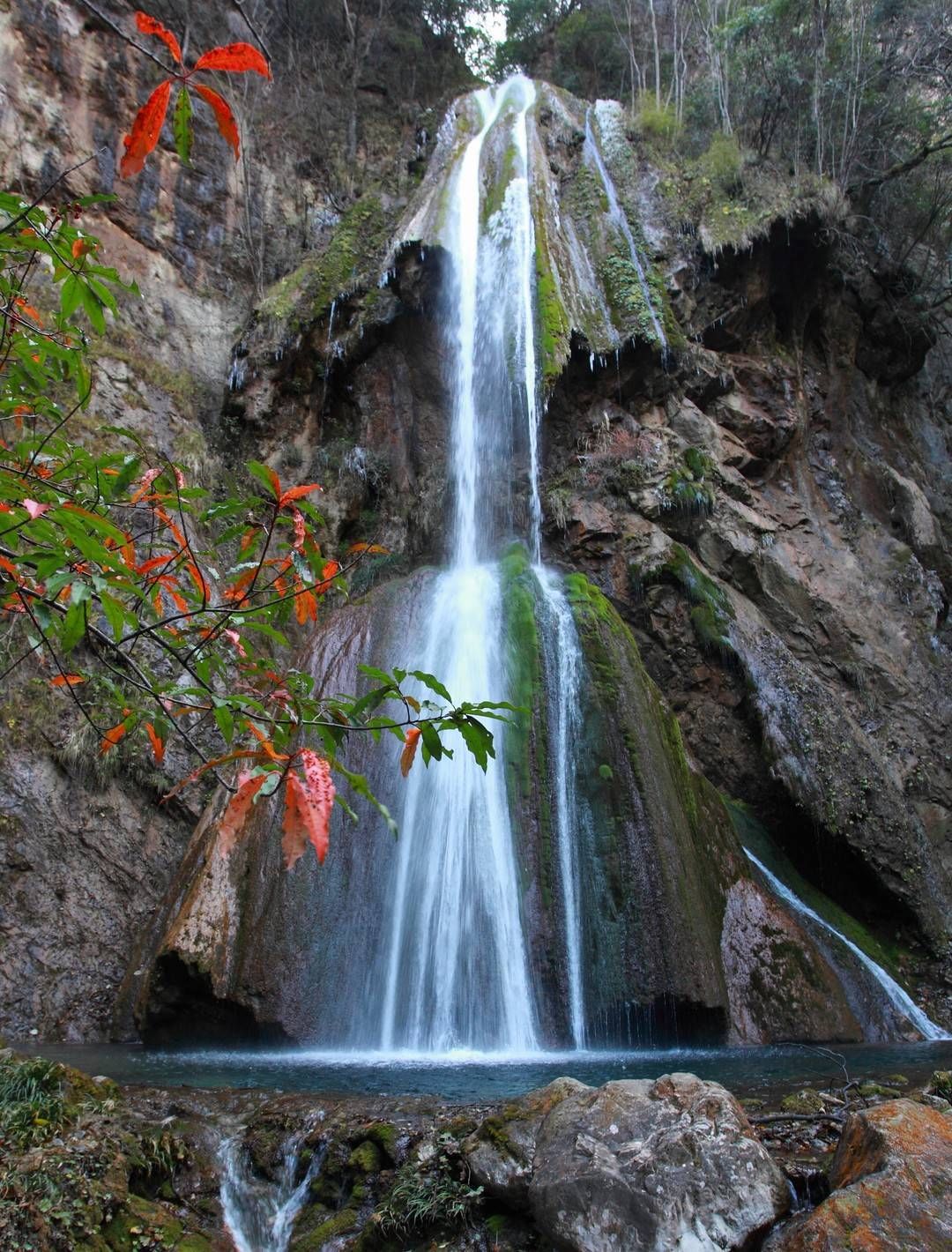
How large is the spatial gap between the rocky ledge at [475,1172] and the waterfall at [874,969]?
523 cm

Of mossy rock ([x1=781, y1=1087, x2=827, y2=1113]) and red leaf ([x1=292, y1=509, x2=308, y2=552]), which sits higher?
red leaf ([x1=292, y1=509, x2=308, y2=552])

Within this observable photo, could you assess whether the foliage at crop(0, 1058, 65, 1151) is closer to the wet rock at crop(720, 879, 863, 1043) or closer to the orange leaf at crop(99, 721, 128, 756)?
the orange leaf at crop(99, 721, 128, 756)

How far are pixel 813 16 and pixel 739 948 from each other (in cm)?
1706

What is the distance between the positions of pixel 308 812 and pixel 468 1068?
4813 mm

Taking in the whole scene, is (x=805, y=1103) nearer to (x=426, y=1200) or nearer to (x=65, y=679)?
(x=426, y=1200)

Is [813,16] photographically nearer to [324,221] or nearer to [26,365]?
[324,221]

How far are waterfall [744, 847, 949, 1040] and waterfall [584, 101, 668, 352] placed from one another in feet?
27.5

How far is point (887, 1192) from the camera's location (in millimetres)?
2652

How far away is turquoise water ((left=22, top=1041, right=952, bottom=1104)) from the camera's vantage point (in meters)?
4.93

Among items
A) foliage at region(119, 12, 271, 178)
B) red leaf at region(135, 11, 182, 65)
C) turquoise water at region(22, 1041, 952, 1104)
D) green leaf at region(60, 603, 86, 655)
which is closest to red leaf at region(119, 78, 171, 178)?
foliage at region(119, 12, 271, 178)

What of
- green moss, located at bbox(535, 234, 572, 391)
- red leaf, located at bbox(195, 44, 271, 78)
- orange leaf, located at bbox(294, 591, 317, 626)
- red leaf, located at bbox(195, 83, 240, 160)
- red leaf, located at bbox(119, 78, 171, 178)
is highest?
green moss, located at bbox(535, 234, 572, 391)

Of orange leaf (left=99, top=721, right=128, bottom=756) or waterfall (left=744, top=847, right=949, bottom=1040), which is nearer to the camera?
orange leaf (left=99, top=721, right=128, bottom=756)

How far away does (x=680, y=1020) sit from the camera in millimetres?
7203

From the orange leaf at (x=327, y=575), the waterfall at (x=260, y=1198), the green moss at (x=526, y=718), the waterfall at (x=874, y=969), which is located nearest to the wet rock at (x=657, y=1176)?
the waterfall at (x=260, y=1198)
